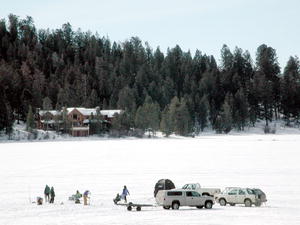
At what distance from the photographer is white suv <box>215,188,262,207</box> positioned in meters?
32.2

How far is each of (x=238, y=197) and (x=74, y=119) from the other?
121 metres

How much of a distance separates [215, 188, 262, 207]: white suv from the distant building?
114 meters

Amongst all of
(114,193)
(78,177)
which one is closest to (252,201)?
(114,193)

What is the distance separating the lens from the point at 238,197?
33.0 meters

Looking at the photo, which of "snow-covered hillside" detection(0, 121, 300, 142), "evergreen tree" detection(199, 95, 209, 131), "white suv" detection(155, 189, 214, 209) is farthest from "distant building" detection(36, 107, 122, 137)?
"white suv" detection(155, 189, 214, 209)

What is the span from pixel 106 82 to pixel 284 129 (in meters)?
61.8

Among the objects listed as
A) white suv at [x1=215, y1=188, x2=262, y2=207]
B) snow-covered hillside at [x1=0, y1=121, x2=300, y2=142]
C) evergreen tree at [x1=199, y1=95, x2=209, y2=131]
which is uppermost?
evergreen tree at [x1=199, y1=95, x2=209, y2=131]

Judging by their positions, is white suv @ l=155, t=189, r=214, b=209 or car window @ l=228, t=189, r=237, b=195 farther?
car window @ l=228, t=189, r=237, b=195

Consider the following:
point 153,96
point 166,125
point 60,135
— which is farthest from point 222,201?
point 153,96

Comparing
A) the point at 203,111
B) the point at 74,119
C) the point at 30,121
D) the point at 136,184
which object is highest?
the point at 203,111

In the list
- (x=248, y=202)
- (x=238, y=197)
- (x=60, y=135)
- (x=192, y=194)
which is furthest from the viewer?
(x=60, y=135)

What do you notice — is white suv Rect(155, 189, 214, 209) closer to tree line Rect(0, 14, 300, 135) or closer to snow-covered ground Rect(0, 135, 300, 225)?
snow-covered ground Rect(0, 135, 300, 225)

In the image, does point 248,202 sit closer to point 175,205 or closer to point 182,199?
point 182,199

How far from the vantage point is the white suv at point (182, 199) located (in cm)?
3155
